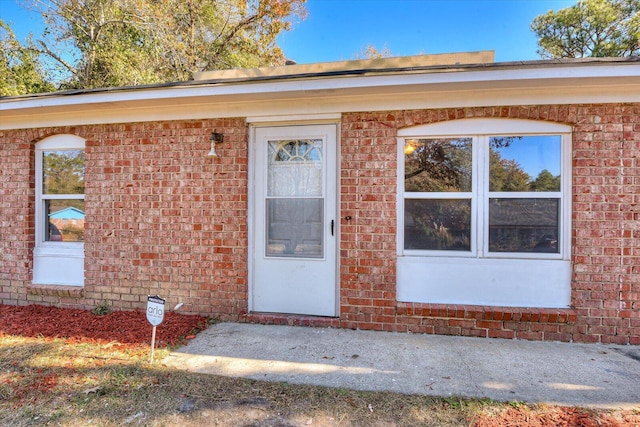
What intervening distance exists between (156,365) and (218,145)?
254 cm

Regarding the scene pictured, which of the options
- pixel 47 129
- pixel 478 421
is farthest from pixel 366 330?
pixel 47 129

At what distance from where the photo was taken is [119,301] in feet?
14.7

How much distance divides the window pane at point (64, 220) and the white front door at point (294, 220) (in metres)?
2.64

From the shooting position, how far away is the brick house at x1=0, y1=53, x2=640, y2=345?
3535mm

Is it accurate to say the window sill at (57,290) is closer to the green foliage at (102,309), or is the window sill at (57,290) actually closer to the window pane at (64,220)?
the green foliage at (102,309)

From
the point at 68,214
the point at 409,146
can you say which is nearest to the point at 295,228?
the point at 409,146

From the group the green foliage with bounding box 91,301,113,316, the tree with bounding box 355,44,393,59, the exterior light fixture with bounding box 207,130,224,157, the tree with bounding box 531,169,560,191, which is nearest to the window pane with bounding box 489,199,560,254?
the tree with bounding box 531,169,560,191

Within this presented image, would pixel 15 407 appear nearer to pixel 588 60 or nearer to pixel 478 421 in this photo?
pixel 478 421

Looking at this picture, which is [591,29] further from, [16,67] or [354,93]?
[16,67]

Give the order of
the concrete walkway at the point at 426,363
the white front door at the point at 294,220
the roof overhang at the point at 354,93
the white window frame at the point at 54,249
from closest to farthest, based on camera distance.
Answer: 1. the concrete walkway at the point at 426,363
2. the roof overhang at the point at 354,93
3. the white front door at the point at 294,220
4. the white window frame at the point at 54,249

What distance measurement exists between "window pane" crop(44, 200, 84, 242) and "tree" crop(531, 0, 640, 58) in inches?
755

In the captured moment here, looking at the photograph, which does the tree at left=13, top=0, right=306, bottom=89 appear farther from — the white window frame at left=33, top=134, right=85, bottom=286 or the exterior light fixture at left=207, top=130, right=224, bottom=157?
the exterior light fixture at left=207, top=130, right=224, bottom=157

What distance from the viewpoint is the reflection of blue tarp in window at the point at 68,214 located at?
187 inches

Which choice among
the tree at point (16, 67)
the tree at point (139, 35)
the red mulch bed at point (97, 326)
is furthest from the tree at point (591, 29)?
A: the tree at point (16, 67)
